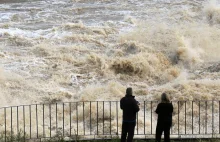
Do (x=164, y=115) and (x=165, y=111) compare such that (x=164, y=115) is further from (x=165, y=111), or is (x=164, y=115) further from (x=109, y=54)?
(x=109, y=54)

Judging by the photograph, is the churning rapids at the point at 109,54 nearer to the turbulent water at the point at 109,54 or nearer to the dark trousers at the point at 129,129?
the turbulent water at the point at 109,54

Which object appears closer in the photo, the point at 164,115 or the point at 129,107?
the point at 129,107

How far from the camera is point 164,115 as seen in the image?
8.80m

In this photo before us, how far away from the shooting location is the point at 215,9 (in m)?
25.3

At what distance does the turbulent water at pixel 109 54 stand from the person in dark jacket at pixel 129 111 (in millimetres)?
5279

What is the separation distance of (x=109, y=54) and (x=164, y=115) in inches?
379

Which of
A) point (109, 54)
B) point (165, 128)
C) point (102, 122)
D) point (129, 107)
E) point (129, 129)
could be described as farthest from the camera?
point (109, 54)

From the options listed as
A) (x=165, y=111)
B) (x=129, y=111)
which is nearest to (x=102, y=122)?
(x=129, y=111)

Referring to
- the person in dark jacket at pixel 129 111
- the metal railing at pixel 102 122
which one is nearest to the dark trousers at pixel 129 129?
the person in dark jacket at pixel 129 111

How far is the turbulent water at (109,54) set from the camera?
1473cm

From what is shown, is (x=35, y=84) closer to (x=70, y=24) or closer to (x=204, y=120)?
(x=204, y=120)

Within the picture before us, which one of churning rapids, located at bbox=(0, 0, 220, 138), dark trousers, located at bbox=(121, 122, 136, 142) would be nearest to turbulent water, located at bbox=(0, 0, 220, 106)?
churning rapids, located at bbox=(0, 0, 220, 138)

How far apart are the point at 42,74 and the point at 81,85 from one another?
161 cm

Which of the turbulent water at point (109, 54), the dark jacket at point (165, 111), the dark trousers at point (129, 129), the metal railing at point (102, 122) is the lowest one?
the metal railing at point (102, 122)
